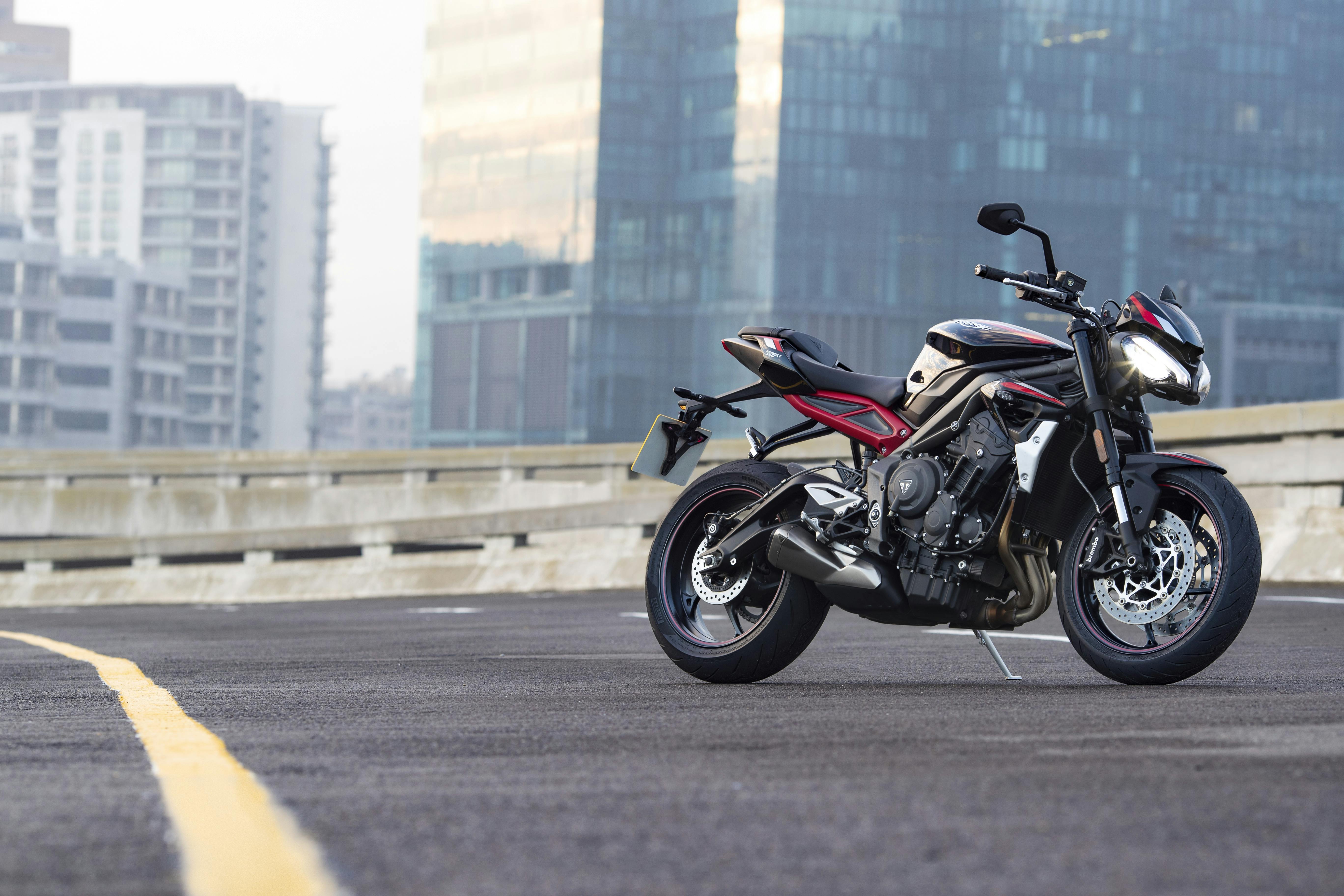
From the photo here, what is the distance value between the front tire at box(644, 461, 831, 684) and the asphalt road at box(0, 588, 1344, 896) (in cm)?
13

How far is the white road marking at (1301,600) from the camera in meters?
11.5

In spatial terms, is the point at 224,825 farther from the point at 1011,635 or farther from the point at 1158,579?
the point at 1011,635

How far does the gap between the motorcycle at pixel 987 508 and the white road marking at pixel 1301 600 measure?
18.3 feet

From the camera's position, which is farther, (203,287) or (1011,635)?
(203,287)

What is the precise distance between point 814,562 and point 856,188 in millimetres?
104910

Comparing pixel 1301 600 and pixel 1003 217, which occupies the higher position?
pixel 1003 217

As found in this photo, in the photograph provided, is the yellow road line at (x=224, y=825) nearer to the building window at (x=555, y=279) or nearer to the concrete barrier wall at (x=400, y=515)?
the concrete barrier wall at (x=400, y=515)

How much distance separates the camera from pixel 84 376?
139750 millimetres

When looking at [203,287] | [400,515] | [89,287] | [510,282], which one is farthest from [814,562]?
[203,287]

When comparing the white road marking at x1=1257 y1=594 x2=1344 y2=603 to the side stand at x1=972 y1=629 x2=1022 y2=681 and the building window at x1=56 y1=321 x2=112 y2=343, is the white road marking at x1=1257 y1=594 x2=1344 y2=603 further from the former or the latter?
the building window at x1=56 y1=321 x2=112 y2=343

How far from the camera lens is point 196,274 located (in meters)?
167

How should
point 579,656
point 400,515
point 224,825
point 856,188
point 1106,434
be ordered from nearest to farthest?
point 224,825 → point 1106,434 → point 579,656 → point 400,515 → point 856,188

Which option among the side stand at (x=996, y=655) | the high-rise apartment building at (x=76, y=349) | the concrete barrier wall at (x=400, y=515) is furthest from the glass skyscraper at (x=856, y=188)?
the side stand at (x=996, y=655)

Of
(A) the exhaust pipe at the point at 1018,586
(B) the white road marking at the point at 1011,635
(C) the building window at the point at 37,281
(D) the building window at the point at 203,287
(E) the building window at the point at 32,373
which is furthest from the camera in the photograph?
(D) the building window at the point at 203,287
